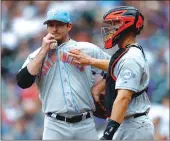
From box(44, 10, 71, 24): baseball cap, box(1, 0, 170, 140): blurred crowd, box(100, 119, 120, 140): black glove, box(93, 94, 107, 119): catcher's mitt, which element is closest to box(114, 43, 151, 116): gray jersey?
box(100, 119, 120, 140): black glove

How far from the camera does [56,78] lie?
637 cm

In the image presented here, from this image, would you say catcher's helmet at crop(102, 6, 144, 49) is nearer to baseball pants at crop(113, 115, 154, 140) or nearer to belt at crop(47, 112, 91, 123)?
baseball pants at crop(113, 115, 154, 140)

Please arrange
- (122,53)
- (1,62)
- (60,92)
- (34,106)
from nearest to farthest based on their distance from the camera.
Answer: (122,53)
(60,92)
(34,106)
(1,62)

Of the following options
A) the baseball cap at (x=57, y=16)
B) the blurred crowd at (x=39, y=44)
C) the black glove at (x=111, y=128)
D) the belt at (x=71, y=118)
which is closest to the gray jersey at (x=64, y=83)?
the belt at (x=71, y=118)

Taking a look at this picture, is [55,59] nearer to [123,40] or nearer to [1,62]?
[123,40]

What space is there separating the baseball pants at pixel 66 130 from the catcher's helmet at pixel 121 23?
40.5 inches

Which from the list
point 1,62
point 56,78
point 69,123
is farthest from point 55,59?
point 1,62

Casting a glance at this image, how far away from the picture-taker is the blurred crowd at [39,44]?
36.5 ft

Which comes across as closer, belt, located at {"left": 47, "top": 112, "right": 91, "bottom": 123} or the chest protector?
the chest protector

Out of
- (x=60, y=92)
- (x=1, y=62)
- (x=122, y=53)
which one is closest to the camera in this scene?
(x=122, y=53)

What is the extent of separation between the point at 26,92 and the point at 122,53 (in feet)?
19.8

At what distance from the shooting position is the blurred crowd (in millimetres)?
11117

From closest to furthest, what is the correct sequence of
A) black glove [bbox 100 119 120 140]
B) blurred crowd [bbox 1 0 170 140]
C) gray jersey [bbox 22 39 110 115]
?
black glove [bbox 100 119 120 140] → gray jersey [bbox 22 39 110 115] → blurred crowd [bbox 1 0 170 140]

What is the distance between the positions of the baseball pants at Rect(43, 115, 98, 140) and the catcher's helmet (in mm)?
1030
